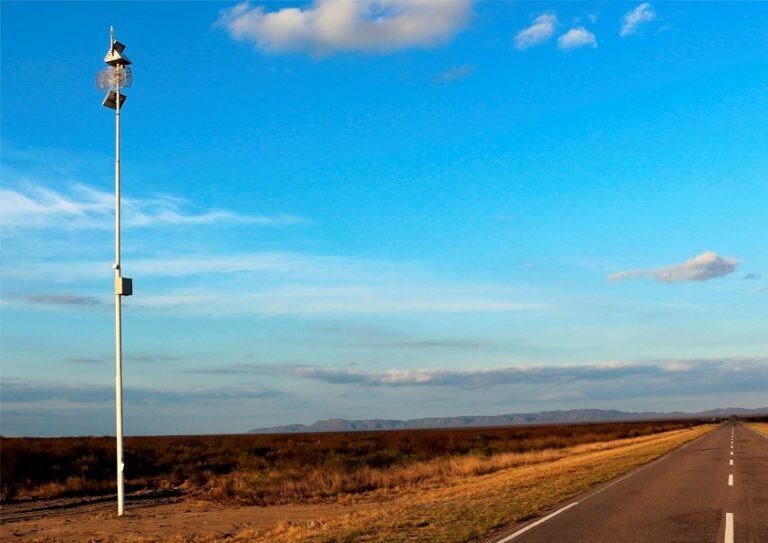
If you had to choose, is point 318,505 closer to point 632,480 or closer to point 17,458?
point 632,480

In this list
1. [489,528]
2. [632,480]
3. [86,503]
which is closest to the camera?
[489,528]

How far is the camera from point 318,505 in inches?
952

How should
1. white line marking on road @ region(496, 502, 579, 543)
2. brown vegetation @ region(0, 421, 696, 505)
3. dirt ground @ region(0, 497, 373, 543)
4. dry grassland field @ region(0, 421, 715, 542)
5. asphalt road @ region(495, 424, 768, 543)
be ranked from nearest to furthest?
asphalt road @ region(495, 424, 768, 543) < white line marking on road @ region(496, 502, 579, 543) < dry grassland field @ region(0, 421, 715, 542) < dirt ground @ region(0, 497, 373, 543) < brown vegetation @ region(0, 421, 696, 505)

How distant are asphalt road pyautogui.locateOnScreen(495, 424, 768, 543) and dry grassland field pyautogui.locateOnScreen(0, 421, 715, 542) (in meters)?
0.91

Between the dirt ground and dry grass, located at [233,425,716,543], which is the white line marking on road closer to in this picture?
dry grass, located at [233,425,716,543]

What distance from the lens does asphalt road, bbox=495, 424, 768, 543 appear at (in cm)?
1179

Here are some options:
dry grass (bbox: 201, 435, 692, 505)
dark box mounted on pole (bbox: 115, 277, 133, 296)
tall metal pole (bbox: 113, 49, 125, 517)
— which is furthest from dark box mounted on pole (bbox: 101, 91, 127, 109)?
dry grass (bbox: 201, 435, 692, 505)

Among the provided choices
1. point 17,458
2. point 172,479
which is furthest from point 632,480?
point 17,458

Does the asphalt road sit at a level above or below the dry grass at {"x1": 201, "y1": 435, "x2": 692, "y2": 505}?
above

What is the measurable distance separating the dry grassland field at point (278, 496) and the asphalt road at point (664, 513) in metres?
0.91

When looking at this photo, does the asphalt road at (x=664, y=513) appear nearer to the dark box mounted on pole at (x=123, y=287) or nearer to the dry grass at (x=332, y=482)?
the dry grass at (x=332, y=482)

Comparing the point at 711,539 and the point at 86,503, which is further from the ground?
the point at 711,539

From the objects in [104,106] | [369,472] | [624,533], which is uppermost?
[104,106]

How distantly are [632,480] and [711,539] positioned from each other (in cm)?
1083
